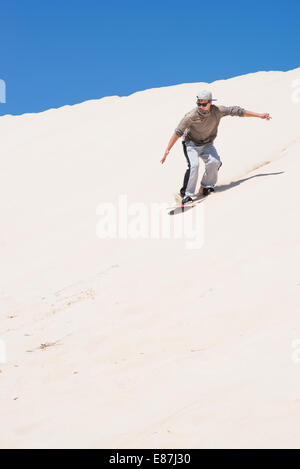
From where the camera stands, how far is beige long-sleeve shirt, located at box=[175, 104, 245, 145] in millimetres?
6078

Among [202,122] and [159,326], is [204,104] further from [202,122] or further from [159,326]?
[159,326]

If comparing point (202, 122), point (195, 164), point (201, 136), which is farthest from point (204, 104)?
point (195, 164)

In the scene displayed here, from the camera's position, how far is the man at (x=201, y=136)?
607 centimetres

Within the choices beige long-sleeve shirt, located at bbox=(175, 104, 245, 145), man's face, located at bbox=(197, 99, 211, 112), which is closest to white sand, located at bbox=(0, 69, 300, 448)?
beige long-sleeve shirt, located at bbox=(175, 104, 245, 145)

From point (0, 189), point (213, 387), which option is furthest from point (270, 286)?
point (0, 189)

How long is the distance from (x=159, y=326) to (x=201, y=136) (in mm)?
3772

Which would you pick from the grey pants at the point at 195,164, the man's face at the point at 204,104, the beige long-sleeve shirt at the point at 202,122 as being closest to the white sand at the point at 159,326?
the grey pants at the point at 195,164

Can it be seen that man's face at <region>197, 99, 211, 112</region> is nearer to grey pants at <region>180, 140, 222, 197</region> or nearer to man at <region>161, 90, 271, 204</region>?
man at <region>161, 90, 271, 204</region>

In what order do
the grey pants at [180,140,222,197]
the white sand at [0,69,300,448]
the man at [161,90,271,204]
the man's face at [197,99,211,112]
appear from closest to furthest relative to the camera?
the white sand at [0,69,300,448], the man's face at [197,99,211,112], the man at [161,90,271,204], the grey pants at [180,140,222,197]

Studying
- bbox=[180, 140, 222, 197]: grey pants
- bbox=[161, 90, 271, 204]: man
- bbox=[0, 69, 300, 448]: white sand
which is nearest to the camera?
bbox=[0, 69, 300, 448]: white sand

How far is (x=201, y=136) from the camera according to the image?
6344 mm

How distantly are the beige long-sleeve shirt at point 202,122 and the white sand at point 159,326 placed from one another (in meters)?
0.81

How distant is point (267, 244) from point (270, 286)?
778 millimetres

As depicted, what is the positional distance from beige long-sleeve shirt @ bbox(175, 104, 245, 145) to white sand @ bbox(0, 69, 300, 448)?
2.66 ft
